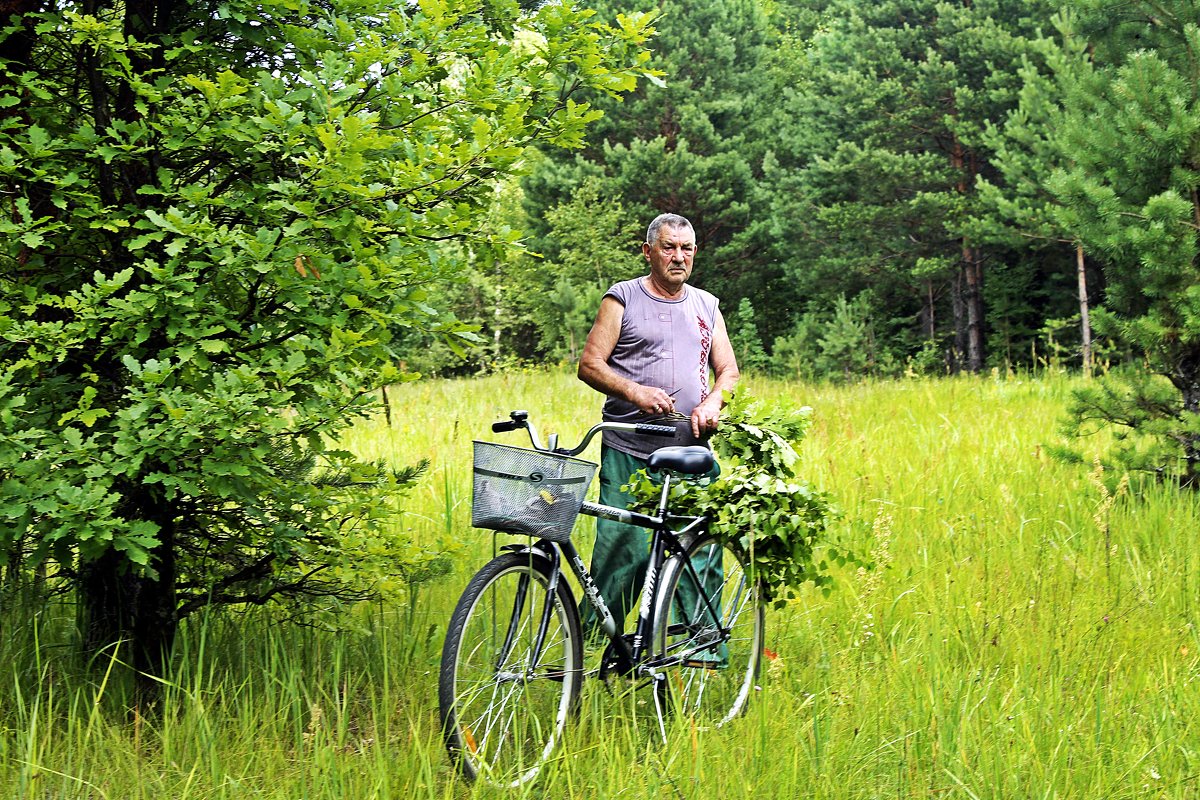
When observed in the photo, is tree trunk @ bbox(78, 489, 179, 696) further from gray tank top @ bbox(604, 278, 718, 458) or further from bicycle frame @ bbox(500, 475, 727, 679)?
gray tank top @ bbox(604, 278, 718, 458)

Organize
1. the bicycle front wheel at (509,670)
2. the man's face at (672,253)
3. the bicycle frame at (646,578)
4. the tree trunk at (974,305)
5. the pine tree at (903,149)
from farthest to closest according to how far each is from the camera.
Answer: the tree trunk at (974,305) → the pine tree at (903,149) → the man's face at (672,253) → the bicycle frame at (646,578) → the bicycle front wheel at (509,670)

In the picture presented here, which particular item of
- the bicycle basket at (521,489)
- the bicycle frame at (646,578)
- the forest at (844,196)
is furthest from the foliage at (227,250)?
the forest at (844,196)

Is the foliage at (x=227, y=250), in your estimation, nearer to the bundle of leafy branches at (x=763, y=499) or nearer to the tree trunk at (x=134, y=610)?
the tree trunk at (x=134, y=610)

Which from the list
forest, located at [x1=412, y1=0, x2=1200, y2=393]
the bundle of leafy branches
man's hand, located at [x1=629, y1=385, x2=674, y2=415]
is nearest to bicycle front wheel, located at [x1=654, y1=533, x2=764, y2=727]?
the bundle of leafy branches

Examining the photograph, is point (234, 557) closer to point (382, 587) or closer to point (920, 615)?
point (382, 587)

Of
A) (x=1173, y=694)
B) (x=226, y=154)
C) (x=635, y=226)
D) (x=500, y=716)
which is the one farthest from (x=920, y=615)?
(x=635, y=226)

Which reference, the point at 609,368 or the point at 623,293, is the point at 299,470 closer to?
the point at 609,368

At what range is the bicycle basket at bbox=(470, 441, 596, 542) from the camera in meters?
3.04

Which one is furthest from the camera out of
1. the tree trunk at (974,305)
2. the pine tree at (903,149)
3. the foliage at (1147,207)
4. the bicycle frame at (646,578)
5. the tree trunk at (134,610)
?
the tree trunk at (974,305)

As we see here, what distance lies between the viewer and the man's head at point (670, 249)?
13.8ft

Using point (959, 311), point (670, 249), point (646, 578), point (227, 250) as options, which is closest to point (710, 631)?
point (646, 578)

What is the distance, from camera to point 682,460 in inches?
146

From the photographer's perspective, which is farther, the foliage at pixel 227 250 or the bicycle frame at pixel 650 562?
the bicycle frame at pixel 650 562

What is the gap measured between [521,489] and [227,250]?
1.12 metres
